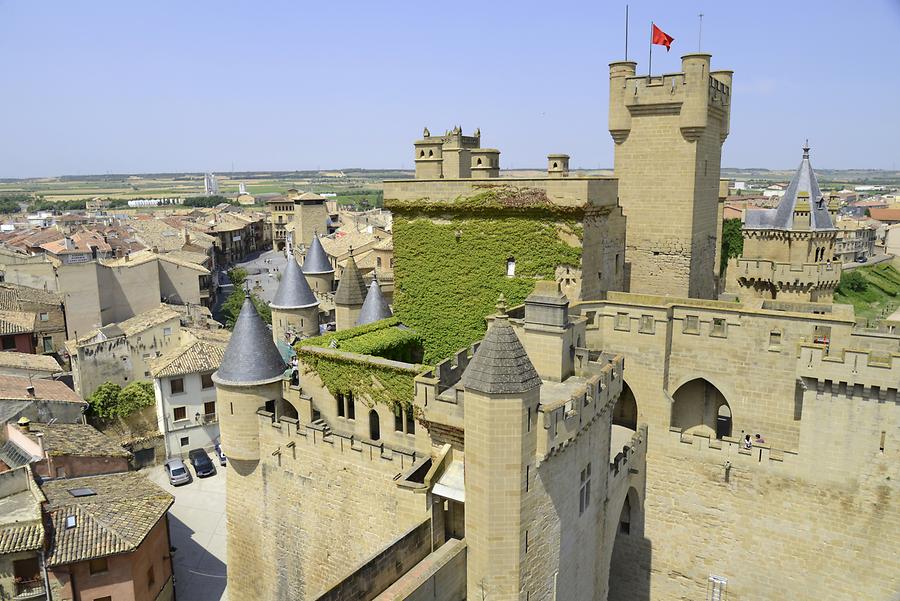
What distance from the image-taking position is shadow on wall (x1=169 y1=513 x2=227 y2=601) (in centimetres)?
2664

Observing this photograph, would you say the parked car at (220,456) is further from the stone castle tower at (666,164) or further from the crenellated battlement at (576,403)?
the crenellated battlement at (576,403)

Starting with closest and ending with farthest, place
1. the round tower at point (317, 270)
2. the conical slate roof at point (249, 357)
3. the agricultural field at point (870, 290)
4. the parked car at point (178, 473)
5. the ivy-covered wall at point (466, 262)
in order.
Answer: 1. the conical slate roof at point (249, 357)
2. the ivy-covered wall at point (466, 262)
3. the parked car at point (178, 473)
4. the round tower at point (317, 270)
5. the agricultural field at point (870, 290)

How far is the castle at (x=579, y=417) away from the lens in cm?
1371

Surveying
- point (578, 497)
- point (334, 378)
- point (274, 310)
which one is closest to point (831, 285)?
point (578, 497)

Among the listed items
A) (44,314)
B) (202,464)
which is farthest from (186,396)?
(44,314)

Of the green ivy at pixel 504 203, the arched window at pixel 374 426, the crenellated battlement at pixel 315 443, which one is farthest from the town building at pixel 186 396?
the green ivy at pixel 504 203

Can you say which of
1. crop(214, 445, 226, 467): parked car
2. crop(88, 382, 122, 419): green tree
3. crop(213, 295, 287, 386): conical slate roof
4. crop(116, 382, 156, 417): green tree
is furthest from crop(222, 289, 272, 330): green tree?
crop(213, 295, 287, 386): conical slate roof

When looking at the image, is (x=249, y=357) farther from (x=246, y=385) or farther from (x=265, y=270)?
(x=265, y=270)

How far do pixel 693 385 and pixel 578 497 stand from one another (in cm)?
807

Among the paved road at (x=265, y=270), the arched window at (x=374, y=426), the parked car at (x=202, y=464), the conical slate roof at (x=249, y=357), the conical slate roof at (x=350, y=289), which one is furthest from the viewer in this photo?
the paved road at (x=265, y=270)

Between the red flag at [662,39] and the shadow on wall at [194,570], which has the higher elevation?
the red flag at [662,39]

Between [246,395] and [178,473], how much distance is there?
704 inches

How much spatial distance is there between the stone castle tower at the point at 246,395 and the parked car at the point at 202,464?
50.9 feet

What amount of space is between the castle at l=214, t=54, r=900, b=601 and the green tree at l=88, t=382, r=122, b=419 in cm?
1892
